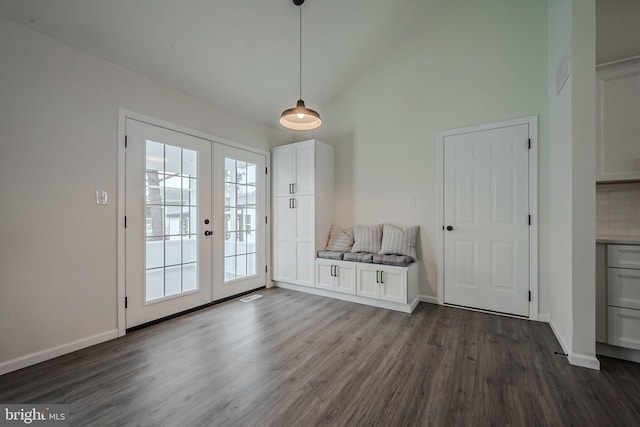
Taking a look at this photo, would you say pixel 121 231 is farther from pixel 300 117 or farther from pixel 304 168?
pixel 304 168

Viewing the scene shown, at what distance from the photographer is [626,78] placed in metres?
2.33

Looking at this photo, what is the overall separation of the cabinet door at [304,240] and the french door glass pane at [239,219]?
63 centimetres

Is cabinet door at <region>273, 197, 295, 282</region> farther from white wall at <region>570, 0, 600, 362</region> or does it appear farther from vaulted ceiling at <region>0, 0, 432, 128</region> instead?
white wall at <region>570, 0, 600, 362</region>

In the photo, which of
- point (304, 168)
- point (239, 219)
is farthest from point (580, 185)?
point (239, 219)

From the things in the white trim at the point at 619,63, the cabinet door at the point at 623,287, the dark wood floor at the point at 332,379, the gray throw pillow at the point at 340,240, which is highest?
the white trim at the point at 619,63

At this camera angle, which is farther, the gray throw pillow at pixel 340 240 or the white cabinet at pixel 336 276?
the gray throw pillow at pixel 340 240

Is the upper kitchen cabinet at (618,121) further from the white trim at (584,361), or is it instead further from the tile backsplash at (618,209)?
the white trim at (584,361)

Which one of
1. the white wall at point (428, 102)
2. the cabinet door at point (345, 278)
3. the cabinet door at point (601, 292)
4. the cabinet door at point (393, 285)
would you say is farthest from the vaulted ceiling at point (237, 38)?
the cabinet door at point (601, 292)

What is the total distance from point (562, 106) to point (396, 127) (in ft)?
5.87

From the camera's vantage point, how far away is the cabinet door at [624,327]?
203 centimetres

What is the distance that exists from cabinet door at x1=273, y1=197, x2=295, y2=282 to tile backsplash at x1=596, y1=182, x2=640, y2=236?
136 inches

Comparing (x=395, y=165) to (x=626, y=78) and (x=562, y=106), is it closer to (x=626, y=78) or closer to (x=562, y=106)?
(x=562, y=106)

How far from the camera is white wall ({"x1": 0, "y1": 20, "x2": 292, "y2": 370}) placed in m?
1.99

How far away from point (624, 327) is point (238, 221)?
3968 millimetres
